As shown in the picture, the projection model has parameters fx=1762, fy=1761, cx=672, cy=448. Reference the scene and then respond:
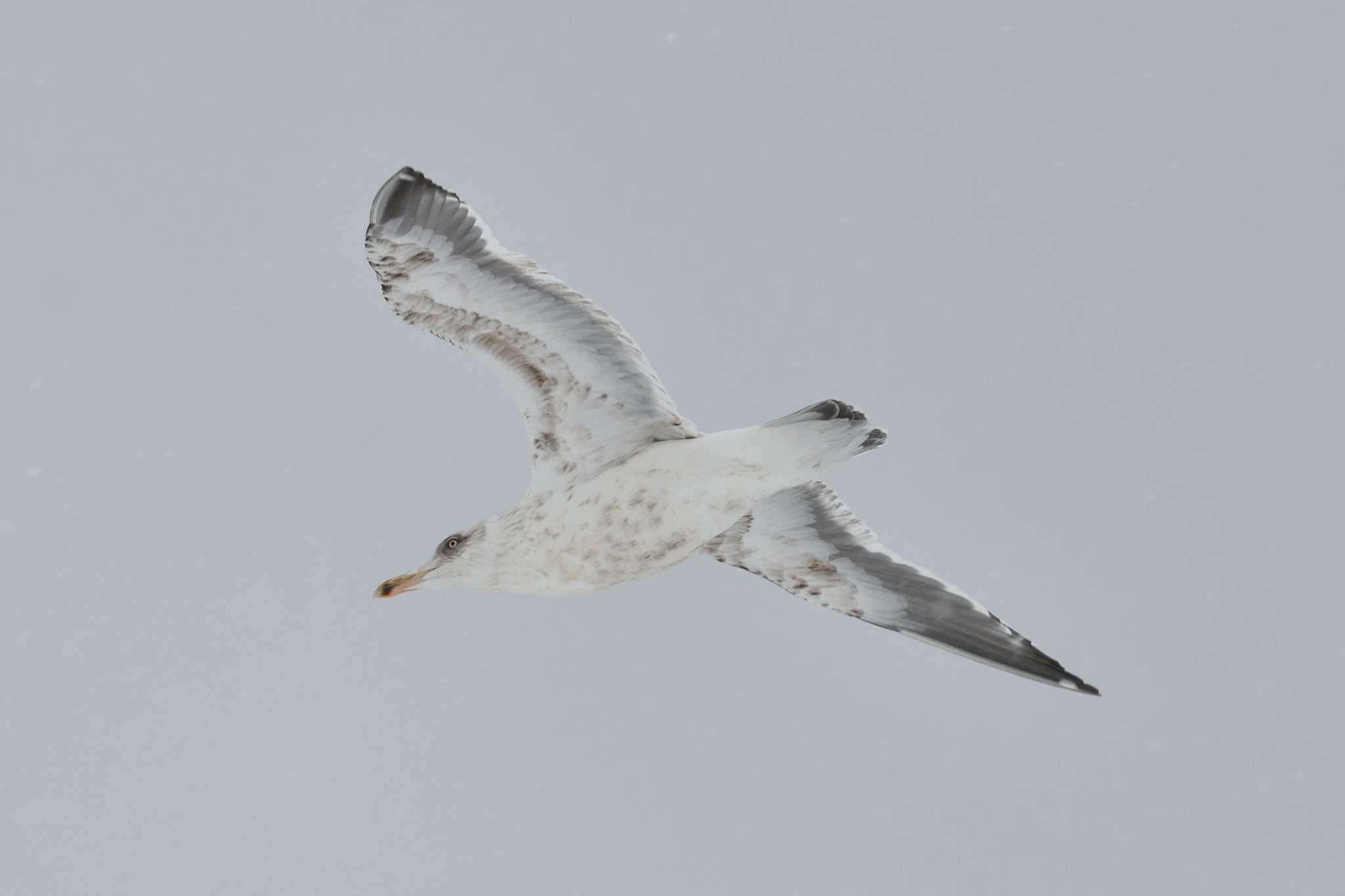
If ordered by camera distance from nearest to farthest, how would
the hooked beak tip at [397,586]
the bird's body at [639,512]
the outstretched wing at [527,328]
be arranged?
the outstretched wing at [527,328] → the bird's body at [639,512] → the hooked beak tip at [397,586]

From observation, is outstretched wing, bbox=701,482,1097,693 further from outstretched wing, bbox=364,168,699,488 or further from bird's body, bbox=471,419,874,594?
outstretched wing, bbox=364,168,699,488

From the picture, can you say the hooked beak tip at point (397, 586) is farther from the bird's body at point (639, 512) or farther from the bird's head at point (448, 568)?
the bird's body at point (639, 512)

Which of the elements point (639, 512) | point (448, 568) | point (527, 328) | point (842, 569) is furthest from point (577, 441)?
point (842, 569)

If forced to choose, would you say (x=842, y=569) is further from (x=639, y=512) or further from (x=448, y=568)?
(x=448, y=568)

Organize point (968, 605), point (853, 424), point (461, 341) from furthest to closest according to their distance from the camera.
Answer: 1. point (968, 605)
2. point (461, 341)
3. point (853, 424)

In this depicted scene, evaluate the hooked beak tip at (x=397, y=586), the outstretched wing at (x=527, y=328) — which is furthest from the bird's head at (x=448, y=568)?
the outstretched wing at (x=527, y=328)

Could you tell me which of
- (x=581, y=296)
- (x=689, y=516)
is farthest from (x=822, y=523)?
(x=581, y=296)

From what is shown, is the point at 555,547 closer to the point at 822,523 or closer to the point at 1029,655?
the point at 822,523

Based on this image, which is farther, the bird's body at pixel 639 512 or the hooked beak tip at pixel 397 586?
the hooked beak tip at pixel 397 586
